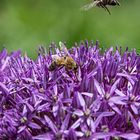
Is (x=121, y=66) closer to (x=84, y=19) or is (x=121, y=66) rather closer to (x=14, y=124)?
(x=14, y=124)

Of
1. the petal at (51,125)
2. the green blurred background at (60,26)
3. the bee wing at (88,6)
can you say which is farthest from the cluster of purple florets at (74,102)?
the green blurred background at (60,26)

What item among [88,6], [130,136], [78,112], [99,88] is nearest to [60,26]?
[88,6]

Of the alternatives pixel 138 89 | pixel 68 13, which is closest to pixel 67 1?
pixel 68 13

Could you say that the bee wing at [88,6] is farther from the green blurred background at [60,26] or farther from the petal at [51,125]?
the green blurred background at [60,26]

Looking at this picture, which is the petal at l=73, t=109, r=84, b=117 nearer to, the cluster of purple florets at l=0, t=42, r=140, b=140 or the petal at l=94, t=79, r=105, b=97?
the cluster of purple florets at l=0, t=42, r=140, b=140

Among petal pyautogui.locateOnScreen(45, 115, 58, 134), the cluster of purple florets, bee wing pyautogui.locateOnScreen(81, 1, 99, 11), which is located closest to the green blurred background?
bee wing pyautogui.locateOnScreen(81, 1, 99, 11)

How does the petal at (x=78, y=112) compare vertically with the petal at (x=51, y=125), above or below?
above

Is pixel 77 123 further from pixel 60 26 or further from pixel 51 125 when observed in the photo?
pixel 60 26
